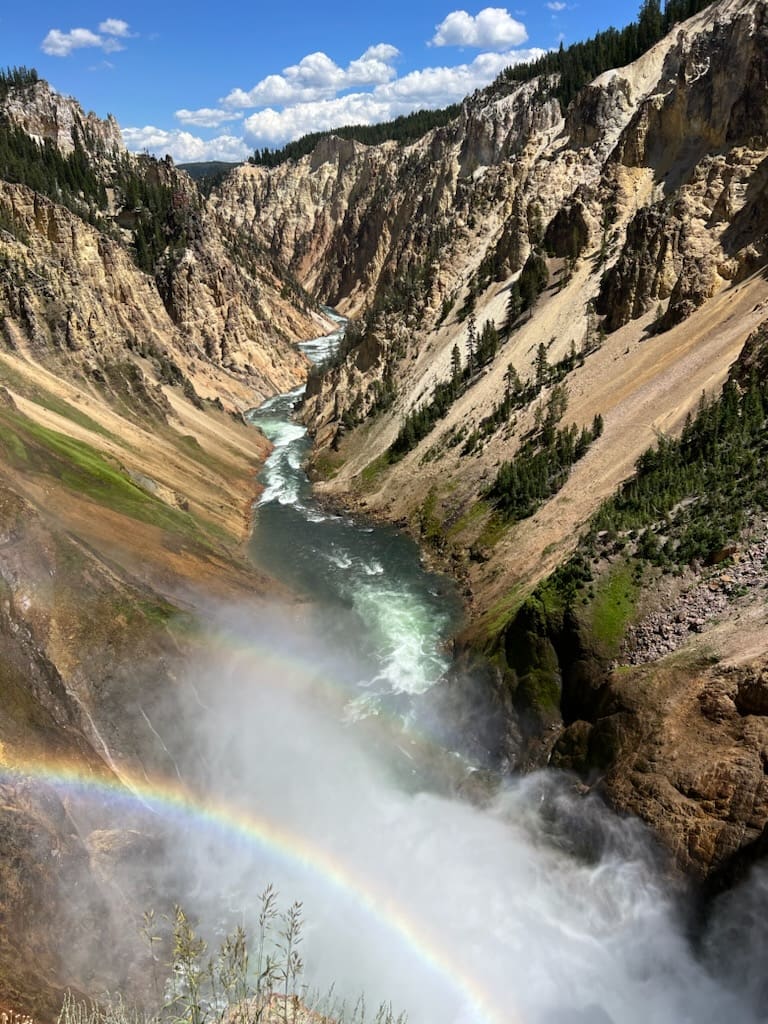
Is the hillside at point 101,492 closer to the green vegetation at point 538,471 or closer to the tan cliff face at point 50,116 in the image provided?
the green vegetation at point 538,471

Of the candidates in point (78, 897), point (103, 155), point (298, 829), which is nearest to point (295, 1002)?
point (78, 897)

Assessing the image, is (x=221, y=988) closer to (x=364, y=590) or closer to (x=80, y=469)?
(x=364, y=590)

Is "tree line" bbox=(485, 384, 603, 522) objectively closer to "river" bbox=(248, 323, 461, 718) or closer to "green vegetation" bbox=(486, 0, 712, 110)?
"river" bbox=(248, 323, 461, 718)

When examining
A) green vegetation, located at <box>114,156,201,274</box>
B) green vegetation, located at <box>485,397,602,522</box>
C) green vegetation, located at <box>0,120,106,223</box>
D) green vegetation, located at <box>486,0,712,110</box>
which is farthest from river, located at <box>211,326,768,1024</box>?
green vegetation, located at <box>486,0,712,110</box>

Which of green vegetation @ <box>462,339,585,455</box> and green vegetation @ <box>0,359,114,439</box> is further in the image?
green vegetation @ <box>462,339,585,455</box>

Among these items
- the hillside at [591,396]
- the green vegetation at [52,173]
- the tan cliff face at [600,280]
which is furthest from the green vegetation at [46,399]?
the green vegetation at [52,173]
